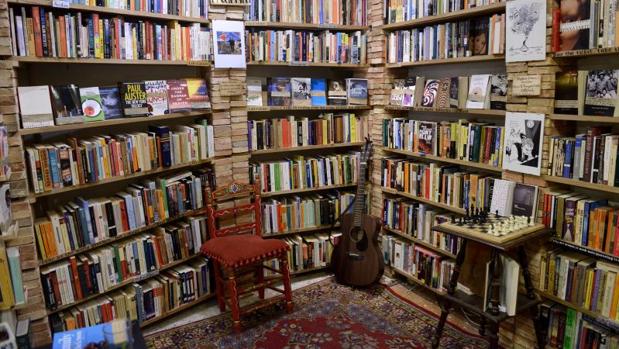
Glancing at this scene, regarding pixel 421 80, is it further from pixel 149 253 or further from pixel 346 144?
pixel 149 253

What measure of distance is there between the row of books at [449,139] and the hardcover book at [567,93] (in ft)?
1.22

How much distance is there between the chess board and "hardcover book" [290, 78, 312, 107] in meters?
1.56

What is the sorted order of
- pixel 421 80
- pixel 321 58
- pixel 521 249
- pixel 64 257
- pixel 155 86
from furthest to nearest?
pixel 321 58 → pixel 421 80 → pixel 155 86 → pixel 64 257 → pixel 521 249

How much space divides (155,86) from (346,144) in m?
1.56

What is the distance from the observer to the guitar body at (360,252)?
11.5 ft

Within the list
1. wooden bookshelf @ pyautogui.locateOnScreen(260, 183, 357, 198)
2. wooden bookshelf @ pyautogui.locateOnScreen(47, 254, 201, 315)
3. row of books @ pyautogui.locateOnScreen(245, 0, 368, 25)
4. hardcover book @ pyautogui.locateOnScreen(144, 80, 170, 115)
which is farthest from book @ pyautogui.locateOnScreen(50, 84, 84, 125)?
wooden bookshelf @ pyautogui.locateOnScreen(260, 183, 357, 198)

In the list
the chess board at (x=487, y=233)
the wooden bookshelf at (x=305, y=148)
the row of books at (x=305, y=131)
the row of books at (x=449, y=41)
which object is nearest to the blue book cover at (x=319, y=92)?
the row of books at (x=305, y=131)

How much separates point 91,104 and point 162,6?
2.47 feet

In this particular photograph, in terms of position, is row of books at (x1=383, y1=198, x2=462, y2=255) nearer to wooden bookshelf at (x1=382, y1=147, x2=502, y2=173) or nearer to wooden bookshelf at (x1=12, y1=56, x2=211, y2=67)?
wooden bookshelf at (x1=382, y1=147, x2=502, y2=173)

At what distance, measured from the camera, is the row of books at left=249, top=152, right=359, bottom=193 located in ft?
11.8

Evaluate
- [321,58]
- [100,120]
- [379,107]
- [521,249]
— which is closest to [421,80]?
[379,107]

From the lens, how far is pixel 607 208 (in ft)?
7.63

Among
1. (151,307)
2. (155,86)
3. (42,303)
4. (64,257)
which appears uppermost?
(155,86)

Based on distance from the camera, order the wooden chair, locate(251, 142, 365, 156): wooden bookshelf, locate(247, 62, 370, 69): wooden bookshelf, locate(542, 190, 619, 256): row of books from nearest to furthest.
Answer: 1. locate(542, 190, 619, 256): row of books
2. the wooden chair
3. locate(247, 62, 370, 69): wooden bookshelf
4. locate(251, 142, 365, 156): wooden bookshelf
